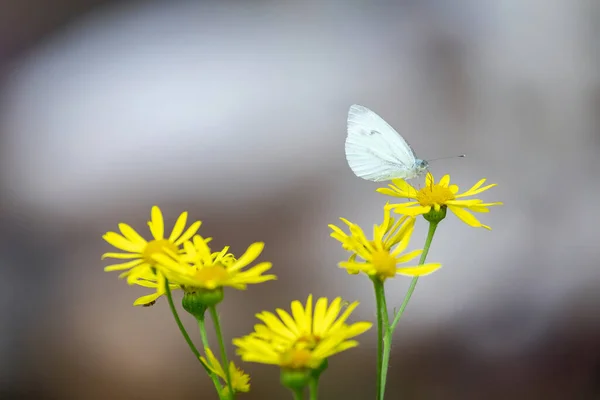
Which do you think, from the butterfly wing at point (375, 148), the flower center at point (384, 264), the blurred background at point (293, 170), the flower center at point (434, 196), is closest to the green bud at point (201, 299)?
the flower center at point (384, 264)

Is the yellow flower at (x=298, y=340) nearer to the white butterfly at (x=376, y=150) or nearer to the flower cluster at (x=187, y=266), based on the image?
the flower cluster at (x=187, y=266)

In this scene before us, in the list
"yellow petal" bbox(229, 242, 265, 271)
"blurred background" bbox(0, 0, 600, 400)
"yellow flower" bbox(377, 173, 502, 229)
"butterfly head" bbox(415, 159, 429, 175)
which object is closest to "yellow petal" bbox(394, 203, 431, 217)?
"yellow flower" bbox(377, 173, 502, 229)

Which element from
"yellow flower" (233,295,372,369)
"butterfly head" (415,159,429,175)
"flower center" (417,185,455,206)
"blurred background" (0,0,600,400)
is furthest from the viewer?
"blurred background" (0,0,600,400)

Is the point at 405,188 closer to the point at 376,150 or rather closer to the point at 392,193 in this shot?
the point at 392,193

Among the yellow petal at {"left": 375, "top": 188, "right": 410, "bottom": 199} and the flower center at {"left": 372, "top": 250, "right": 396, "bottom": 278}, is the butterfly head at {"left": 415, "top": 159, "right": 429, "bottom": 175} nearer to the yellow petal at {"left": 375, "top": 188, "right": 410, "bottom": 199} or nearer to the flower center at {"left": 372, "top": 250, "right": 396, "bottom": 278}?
the yellow petal at {"left": 375, "top": 188, "right": 410, "bottom": 199}

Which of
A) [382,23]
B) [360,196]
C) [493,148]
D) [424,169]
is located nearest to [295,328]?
[424,169]

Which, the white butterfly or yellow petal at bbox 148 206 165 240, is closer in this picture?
yellow petal at bbox 148 206 165 240
